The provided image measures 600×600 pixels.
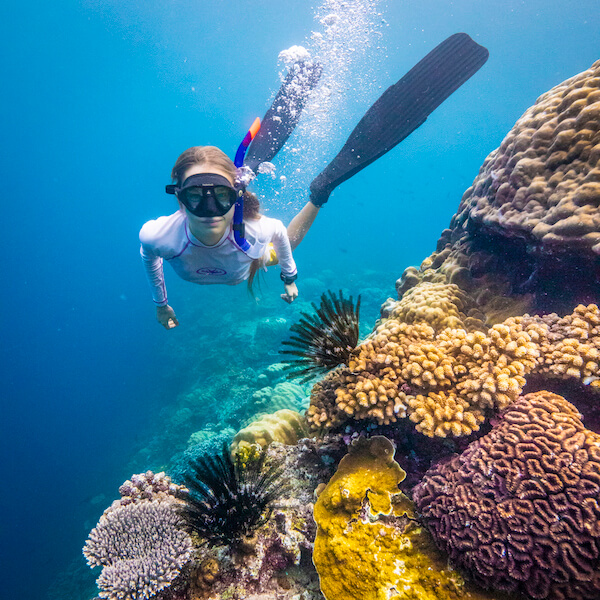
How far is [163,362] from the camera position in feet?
76.5

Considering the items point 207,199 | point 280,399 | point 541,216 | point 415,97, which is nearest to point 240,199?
point 207,199

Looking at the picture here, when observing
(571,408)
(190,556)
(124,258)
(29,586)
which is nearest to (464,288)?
(571,408)

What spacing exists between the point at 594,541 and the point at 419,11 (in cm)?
7969

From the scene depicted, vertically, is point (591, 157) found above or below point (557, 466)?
above

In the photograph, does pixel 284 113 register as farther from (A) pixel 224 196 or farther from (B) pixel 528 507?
(B) pixel 528 507

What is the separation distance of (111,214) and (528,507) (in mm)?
104958

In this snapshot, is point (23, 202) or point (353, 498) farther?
point (23, 202)

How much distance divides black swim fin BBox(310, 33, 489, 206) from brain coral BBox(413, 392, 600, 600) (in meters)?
5.57

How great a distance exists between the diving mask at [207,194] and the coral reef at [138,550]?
120 inches

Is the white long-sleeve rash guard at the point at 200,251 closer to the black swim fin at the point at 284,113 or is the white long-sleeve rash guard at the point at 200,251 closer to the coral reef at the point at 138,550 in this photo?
the coral reef at the point at 138,550

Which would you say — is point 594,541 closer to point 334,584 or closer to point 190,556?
point 334,584

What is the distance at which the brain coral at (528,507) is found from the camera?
1767 millimetres

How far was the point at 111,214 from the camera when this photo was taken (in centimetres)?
8694

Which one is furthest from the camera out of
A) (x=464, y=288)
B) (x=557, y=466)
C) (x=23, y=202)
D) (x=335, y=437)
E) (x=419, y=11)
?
(x=23, y=202)
